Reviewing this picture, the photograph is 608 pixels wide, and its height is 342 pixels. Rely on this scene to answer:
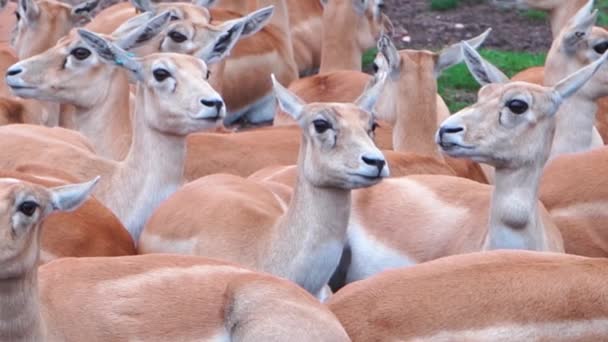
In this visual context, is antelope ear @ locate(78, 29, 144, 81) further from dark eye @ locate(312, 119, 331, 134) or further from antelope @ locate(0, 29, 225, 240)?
dark eye @ locate(312, 119, 331, 134)

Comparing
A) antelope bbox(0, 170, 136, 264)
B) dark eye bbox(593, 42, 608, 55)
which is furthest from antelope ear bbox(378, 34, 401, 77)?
antelope bbox(0, 170, 136, 264)

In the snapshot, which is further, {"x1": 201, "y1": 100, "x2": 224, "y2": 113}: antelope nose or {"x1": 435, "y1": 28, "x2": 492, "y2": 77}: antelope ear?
{"x1": 435, "y1": 28, "x2": 492, "y2": 77}: antelope ear

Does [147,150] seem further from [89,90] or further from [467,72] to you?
[467,72]

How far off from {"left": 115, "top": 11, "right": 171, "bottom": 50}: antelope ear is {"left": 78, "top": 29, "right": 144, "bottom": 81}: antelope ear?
53cm

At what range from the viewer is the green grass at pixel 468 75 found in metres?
10.7

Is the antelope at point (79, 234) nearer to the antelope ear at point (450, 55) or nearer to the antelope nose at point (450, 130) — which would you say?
the antelope nose at point (450, 130)

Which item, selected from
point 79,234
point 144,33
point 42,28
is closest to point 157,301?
point 79,234

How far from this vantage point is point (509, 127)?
6.30 metres

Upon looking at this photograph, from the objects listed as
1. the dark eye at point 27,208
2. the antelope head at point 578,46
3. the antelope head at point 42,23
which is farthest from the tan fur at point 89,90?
the dark eye at point 27,208

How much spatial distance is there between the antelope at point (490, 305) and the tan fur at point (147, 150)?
1893 mm

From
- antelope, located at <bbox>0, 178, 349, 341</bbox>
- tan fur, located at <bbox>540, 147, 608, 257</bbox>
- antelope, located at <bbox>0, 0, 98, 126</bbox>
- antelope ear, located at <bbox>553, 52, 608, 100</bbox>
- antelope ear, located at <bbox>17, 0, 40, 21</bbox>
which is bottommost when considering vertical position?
antelope, located at <bbox>0, 0, 98, 126</bbox>

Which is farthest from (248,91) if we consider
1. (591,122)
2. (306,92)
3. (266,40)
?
(591,122)

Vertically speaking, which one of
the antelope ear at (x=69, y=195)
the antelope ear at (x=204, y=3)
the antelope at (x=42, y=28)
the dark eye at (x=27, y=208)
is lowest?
the antelope ear at (x=204, y=3)

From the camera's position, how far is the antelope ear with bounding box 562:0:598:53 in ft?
27.0
